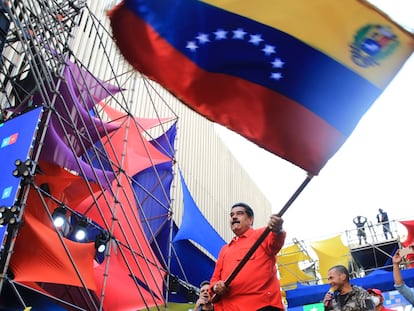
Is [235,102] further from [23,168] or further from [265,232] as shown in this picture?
[23,168]

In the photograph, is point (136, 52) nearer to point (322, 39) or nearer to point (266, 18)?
point (266, 18)

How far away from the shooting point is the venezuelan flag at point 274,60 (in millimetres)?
2408

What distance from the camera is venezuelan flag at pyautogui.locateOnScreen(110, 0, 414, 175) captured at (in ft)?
7.90

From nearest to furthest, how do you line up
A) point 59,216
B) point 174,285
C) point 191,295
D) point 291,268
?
point 59,216, point 174,285, point 191,295, point 291,268

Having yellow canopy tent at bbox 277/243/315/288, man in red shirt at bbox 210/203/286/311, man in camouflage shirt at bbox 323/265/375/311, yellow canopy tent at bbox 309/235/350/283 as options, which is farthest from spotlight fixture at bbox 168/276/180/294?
man in red shirt at bbox 210/203/286/311

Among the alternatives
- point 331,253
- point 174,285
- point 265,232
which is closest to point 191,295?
point 174,285

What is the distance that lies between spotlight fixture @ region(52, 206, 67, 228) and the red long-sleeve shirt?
3.57m

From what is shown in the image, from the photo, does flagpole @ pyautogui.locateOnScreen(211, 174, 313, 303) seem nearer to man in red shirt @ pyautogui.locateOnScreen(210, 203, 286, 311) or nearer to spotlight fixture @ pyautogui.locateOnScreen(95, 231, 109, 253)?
man in red shirt @ pyautogui.locateOnScreen(210, 203, 286, 311)

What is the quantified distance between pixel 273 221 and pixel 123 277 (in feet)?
13.1

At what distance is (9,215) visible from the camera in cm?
436

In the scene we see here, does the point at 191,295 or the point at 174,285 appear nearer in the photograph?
the point at 174,285

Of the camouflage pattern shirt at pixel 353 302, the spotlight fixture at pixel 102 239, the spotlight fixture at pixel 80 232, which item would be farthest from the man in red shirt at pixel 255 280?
the spotlight fixture at pixel 80 232

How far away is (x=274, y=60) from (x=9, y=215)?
10.1 ft

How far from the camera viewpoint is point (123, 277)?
596 centimetres
